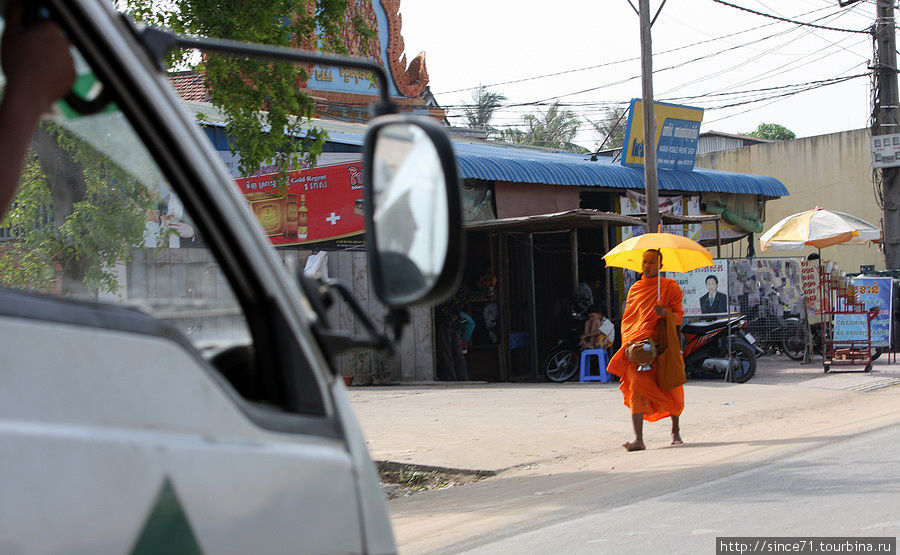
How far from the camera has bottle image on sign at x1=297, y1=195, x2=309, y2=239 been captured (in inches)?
652

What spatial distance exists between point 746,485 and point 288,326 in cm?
584

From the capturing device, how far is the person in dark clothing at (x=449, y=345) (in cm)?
1630

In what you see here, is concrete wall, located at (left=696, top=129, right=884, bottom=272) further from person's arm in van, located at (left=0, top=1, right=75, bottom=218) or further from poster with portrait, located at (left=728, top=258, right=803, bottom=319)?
person's arm in van, located at (left=0, top=1, right=75, bottom=218)

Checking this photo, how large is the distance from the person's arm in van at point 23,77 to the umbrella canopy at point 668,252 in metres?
8.77

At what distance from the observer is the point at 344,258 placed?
15.5 meters

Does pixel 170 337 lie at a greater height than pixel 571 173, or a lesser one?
lesser

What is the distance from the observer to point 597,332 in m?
15.2

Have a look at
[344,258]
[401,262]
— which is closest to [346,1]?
[401,262]

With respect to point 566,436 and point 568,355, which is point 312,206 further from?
point 566,436

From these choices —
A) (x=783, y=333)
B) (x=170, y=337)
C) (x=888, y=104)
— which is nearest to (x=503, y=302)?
(x=783, y=333)

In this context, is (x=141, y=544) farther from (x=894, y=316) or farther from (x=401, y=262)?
(x=894, y=316)

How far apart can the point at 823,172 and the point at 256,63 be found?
30.8m

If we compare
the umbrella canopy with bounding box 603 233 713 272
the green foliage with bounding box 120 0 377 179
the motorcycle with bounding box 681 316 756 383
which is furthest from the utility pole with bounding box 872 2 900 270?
the green foliage with bounding box 120 0 377 179

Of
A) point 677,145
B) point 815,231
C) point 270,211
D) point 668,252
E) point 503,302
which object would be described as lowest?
point 503,302
